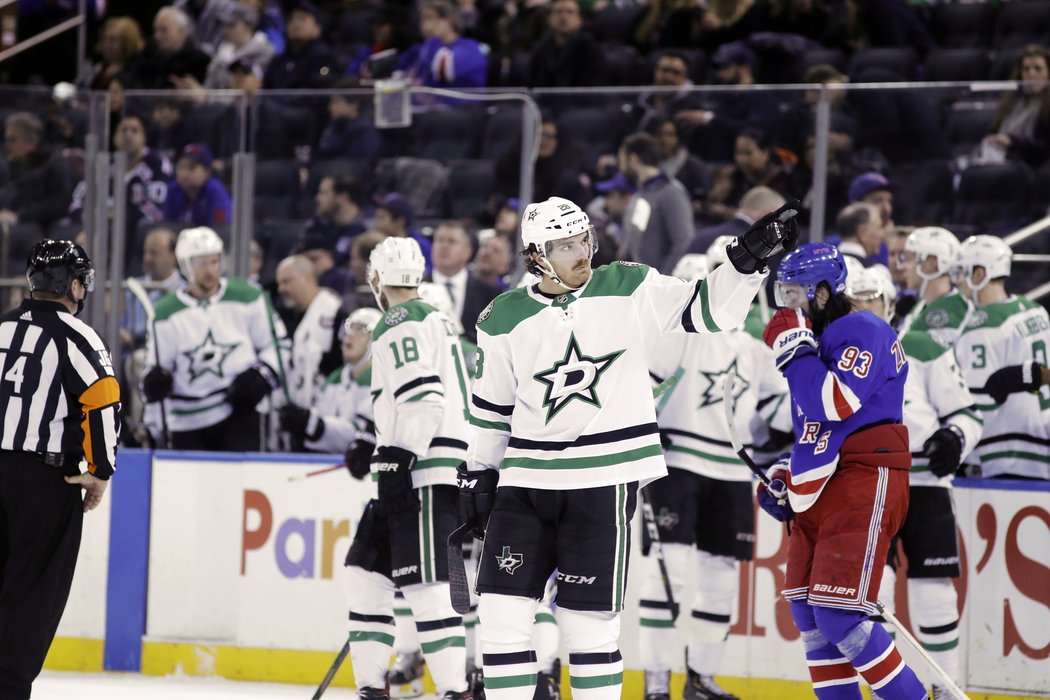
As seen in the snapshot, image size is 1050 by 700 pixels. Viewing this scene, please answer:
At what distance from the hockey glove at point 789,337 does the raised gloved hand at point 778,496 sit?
378mm

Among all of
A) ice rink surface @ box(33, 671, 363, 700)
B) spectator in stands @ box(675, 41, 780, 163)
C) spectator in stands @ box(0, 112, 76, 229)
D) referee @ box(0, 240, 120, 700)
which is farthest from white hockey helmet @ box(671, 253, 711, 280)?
spectator in stands @ box(0, 112, 76, 229)

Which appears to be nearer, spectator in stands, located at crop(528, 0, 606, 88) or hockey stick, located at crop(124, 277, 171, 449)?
hockey stick, located at crop(124, 277, 171, 449)

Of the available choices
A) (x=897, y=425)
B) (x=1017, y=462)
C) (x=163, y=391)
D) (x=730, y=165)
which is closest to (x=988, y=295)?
(x=1017, y=462)

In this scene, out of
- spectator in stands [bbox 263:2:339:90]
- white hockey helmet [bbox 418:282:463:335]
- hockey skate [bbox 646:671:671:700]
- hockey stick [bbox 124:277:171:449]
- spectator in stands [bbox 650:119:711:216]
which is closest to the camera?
hockey skate [bbox 646:671:671:700]

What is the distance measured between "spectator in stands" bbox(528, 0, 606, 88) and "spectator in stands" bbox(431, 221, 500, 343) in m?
1.60

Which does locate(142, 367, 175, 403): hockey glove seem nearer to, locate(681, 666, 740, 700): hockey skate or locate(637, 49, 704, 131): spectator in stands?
locate(637, 49, 704, 131): spectator in stands

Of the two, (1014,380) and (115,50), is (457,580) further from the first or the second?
(115,50)

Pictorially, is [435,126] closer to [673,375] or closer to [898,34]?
[673,375]

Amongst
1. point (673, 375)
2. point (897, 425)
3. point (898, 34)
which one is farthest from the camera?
point (898, 34)

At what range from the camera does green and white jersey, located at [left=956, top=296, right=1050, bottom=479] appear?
6.11 m

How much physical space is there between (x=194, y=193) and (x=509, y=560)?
3.82 metres

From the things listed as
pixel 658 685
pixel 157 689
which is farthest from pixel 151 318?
pixel 658 685

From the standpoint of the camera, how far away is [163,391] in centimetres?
707

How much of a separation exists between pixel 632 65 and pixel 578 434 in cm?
489
